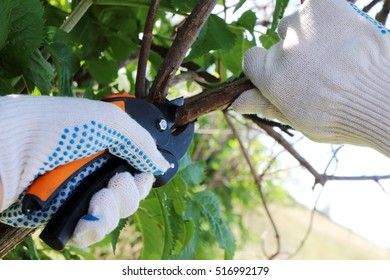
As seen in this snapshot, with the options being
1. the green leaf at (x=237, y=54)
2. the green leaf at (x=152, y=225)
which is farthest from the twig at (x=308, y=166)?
the green leaf at (x=152, y=225)

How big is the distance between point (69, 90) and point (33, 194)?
0.29 metres

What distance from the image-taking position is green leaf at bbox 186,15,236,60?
2.83ft

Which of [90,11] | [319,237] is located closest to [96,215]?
[90,11]

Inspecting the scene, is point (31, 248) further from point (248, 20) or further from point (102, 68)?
point (248, 20)

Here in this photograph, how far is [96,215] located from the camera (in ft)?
1.89

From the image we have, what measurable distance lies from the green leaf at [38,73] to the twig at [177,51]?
0.15 meters

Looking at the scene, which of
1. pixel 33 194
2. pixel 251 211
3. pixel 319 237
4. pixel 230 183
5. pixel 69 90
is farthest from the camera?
pixel 319 237

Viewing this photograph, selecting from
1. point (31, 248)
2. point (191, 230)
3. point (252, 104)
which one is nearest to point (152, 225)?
point (191, 230)

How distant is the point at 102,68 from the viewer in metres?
1.05

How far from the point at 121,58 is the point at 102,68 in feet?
0.23

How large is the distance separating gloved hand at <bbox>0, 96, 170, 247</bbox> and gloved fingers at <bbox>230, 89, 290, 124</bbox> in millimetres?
119

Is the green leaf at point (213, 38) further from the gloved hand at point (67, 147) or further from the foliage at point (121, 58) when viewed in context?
the gloved hand at point (67, 147)

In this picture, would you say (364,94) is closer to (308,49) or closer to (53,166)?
(308,49)

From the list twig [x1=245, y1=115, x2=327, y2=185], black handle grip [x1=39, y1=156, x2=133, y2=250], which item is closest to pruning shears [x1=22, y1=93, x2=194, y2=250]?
black handle grip [x1=39, y1=156, x2=133, y2=250]
